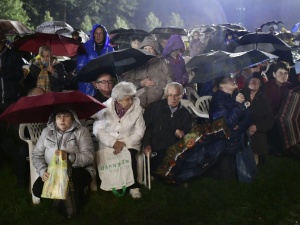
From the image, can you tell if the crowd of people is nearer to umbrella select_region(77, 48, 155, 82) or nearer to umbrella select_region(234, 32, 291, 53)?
umbrella select_region(77, 48, 155, 82)

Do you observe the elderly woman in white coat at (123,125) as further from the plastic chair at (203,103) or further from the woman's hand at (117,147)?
the plastic chair at (203,103)

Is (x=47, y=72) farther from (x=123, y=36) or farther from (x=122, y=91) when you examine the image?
(x=123, y=36)

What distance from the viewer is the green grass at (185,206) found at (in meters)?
4.12

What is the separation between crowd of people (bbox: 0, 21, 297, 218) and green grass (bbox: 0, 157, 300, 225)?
22 centimetres

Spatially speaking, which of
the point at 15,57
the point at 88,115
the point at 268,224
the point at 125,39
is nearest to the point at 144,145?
the point at 88,115

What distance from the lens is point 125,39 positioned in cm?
1025

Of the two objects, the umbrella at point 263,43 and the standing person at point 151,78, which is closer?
the standing person at point 151,78

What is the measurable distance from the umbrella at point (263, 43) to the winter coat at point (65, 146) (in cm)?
425

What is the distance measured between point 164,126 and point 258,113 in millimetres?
1534

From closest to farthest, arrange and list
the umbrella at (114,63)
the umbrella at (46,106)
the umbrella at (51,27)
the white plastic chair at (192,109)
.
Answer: the umbrella at (46,106), the umbrella at (114,63), the white plastic chair at (192,109), the umbrella at (51,27)

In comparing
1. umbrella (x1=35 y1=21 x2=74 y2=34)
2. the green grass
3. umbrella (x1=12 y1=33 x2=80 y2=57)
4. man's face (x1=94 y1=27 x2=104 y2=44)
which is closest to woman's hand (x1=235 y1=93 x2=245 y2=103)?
the green grass

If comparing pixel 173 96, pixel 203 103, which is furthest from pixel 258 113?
pixel 173 96

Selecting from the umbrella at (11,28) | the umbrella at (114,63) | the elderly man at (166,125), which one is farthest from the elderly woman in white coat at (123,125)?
the umbrella at (11,28)

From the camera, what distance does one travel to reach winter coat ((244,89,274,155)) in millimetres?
5445
